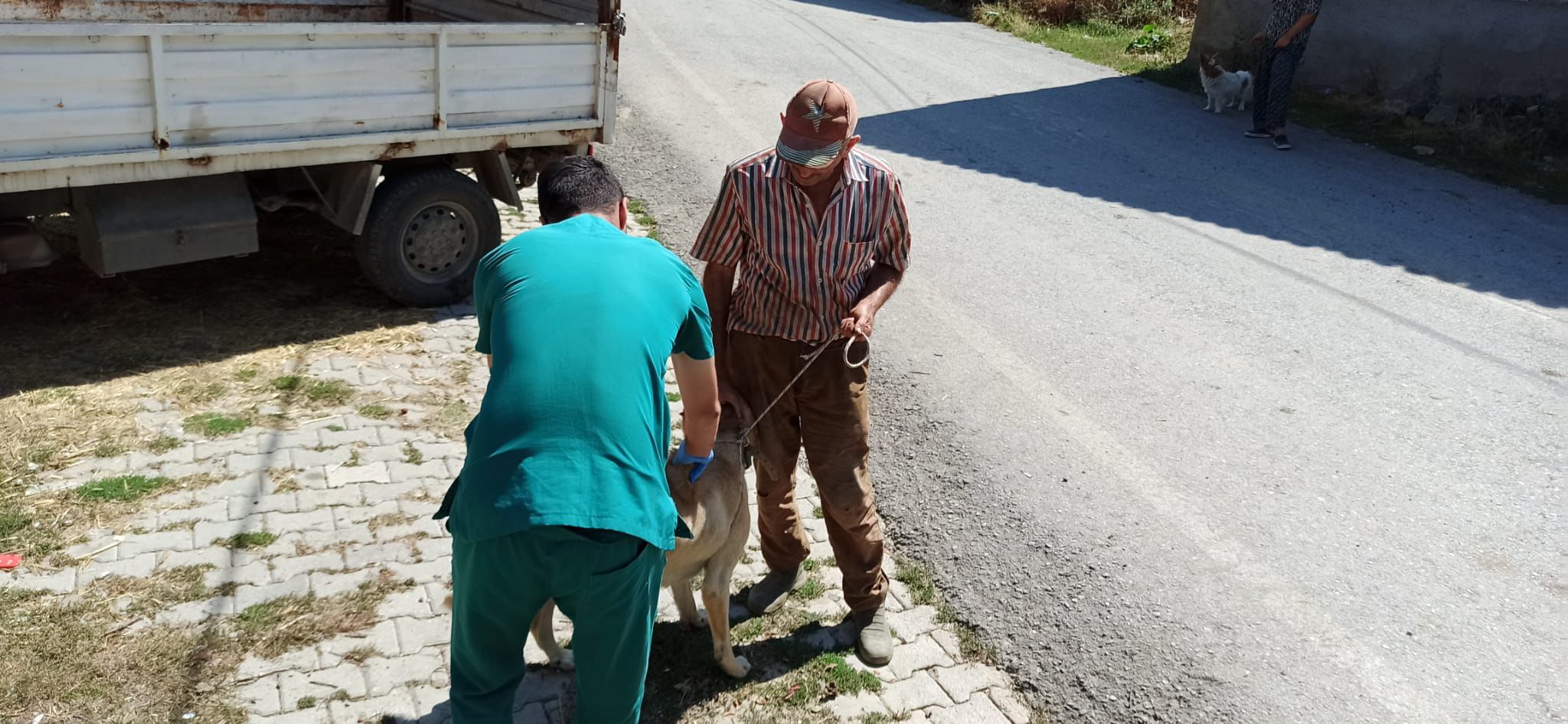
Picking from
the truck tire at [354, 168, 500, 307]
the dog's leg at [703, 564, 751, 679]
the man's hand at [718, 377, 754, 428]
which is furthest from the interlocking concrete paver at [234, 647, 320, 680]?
the truck tire at [354, 168, 500, 307]

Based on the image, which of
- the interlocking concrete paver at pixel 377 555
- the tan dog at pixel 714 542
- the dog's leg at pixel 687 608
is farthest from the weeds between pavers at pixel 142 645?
the dog's leg at pixel 687 608

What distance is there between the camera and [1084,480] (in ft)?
17.1

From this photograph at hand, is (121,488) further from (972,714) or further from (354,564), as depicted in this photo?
(972,714)

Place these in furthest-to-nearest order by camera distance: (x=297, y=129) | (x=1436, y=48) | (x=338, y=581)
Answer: (x=1436, y=48)
(x=297, y=129)
(x=338, y=581)

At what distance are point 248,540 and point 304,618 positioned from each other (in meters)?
0.59

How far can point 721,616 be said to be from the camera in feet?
12.3

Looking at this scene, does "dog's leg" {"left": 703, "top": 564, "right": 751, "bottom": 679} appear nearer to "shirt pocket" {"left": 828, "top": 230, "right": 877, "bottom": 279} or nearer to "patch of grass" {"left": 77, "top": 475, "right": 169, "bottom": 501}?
"shirt pocket" {"left": 828, "top": 230, "right": 877, "bottom": 279}

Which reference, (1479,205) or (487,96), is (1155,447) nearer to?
(487,96)

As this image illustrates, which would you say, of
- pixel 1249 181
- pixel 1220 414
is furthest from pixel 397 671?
pixel 1249 181

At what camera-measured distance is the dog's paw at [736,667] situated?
3.80 meters

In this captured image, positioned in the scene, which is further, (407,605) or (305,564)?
(305,564)

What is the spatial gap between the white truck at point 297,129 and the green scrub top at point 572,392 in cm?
356

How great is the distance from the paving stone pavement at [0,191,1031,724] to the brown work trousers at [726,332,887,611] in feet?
1.04

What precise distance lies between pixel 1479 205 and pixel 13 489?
33.6ft
